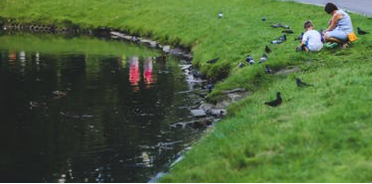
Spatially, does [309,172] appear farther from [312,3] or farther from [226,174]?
[312,3]

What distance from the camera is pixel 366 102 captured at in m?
17.8

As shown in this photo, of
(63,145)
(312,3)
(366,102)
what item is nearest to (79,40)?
(312,3)

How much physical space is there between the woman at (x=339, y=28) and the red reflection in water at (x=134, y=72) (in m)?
9.95

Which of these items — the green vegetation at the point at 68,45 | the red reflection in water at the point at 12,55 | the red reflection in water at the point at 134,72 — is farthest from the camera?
the green vegetation at the point at 68,45

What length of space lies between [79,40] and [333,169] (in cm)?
4284

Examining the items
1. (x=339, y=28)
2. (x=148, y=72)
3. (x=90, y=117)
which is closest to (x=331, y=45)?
(x=339, y=28)

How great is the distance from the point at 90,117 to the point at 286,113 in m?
8.57

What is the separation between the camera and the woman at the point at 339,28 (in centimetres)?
2666

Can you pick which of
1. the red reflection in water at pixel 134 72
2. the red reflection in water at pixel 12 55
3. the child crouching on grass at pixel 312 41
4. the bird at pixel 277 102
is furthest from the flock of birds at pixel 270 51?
the red reflection in water at pixel 12 55

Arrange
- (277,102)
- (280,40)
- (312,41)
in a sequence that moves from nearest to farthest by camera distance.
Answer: (277,102) → (312,41) → (280,40)

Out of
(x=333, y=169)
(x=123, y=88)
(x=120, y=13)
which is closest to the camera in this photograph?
(x=333, y=169)

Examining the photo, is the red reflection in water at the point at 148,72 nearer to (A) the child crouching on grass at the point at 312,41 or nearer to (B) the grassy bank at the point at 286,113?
(B) the grassy bank at the point at 286,113

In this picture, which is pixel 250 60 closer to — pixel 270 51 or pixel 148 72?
pixel 270 51

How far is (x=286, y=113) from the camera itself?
18609 mm
